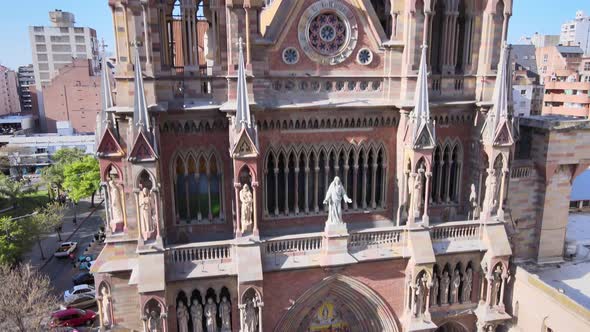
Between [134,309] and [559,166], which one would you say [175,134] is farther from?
[559,166]

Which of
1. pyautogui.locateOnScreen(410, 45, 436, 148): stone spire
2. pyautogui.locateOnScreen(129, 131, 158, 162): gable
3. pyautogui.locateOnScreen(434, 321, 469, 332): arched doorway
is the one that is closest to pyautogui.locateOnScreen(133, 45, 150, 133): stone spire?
pyautogui.locateOnScreen(129, 131, 158, 162): gable

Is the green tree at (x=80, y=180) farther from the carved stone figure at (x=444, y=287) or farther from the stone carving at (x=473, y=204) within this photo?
the stone carving at (x=473, y=204)

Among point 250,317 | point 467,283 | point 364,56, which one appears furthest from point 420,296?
point 364,56

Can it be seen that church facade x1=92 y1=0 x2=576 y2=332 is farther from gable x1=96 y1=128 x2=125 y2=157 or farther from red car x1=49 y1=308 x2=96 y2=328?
red car x1=49 y1=308 x2=96 y2=328

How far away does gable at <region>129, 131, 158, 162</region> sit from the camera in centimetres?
1661

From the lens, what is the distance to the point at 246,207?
1823 centimetres

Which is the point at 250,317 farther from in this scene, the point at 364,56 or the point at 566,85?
the point at 566,85

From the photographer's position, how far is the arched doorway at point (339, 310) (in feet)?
63.9

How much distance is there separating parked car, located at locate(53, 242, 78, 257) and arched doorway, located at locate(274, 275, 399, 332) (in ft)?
89.6

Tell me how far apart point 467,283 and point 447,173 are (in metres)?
5.38

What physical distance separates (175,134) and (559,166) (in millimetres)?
20196

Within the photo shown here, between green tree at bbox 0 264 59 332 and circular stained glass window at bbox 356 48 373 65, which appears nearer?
circular stained glass window at bbox 356 48 373 65

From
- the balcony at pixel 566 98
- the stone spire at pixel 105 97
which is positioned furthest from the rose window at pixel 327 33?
the balcony at pixel 566 98

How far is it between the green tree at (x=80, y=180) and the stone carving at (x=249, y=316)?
34.9m
